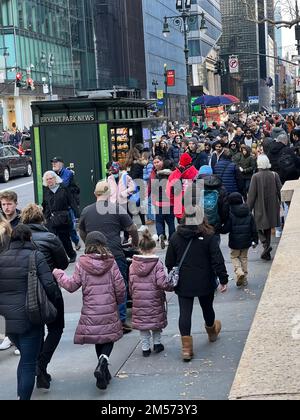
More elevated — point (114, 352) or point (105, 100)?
point (105, 100)

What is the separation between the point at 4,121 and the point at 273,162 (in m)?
55.6

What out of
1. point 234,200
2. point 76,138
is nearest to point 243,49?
point 76,138

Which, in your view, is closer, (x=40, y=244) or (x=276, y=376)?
(x=276, y=376)

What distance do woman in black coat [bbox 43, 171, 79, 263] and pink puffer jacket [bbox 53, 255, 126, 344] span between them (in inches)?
221

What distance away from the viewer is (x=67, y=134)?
18609mm

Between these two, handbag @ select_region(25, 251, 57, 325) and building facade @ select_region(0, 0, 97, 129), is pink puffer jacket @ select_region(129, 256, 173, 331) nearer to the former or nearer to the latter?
handbag @ select_region(25, 251, 57, 325)

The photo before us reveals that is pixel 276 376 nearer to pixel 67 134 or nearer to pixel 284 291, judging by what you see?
pixel 284 291

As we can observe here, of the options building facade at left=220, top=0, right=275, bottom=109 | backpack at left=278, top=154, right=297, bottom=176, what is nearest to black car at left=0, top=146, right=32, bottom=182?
backpack at left=278, top=154, right=297, bottom=176

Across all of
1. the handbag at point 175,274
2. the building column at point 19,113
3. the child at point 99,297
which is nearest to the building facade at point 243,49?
the building column at point 19,113

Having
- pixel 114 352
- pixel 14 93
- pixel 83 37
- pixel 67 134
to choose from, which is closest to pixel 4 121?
pixel 14 93

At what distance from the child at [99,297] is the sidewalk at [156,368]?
30 cm

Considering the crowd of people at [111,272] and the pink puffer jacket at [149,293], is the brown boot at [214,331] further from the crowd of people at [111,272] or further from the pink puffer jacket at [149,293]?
the pink puffer jacket at [149,293]

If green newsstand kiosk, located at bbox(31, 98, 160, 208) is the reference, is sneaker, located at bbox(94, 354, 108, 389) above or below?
below

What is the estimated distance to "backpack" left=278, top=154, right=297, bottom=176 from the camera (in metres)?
14.8
